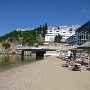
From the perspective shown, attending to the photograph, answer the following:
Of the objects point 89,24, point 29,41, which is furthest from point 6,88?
point 29,41

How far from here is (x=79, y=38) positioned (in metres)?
118

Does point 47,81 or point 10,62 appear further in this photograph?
point 10,62

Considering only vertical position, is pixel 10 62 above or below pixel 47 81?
below

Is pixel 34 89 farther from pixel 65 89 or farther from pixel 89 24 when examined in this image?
pixel 89 24

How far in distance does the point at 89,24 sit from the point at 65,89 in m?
87.9

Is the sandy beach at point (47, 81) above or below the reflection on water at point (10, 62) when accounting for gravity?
above

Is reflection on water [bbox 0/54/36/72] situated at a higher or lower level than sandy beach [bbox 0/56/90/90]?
lower

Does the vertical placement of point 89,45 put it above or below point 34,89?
above

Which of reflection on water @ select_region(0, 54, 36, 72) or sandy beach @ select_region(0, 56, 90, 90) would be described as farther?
reflection on water @ select_region(0, 54, 36, 72)

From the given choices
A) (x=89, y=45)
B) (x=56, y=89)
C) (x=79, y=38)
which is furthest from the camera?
(x=79, y=38)

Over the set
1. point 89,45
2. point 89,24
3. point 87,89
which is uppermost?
point 89,24

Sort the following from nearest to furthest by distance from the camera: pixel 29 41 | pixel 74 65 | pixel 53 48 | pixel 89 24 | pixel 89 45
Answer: pixel 74 65 < pixel 89 45 < pixel 89 24 < pixel 53 48 < pixel 29 41

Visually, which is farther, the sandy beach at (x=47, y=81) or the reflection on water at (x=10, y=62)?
the reflection on water at (x=10, y=62)

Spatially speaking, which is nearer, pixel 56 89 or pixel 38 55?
pixel 56 89
